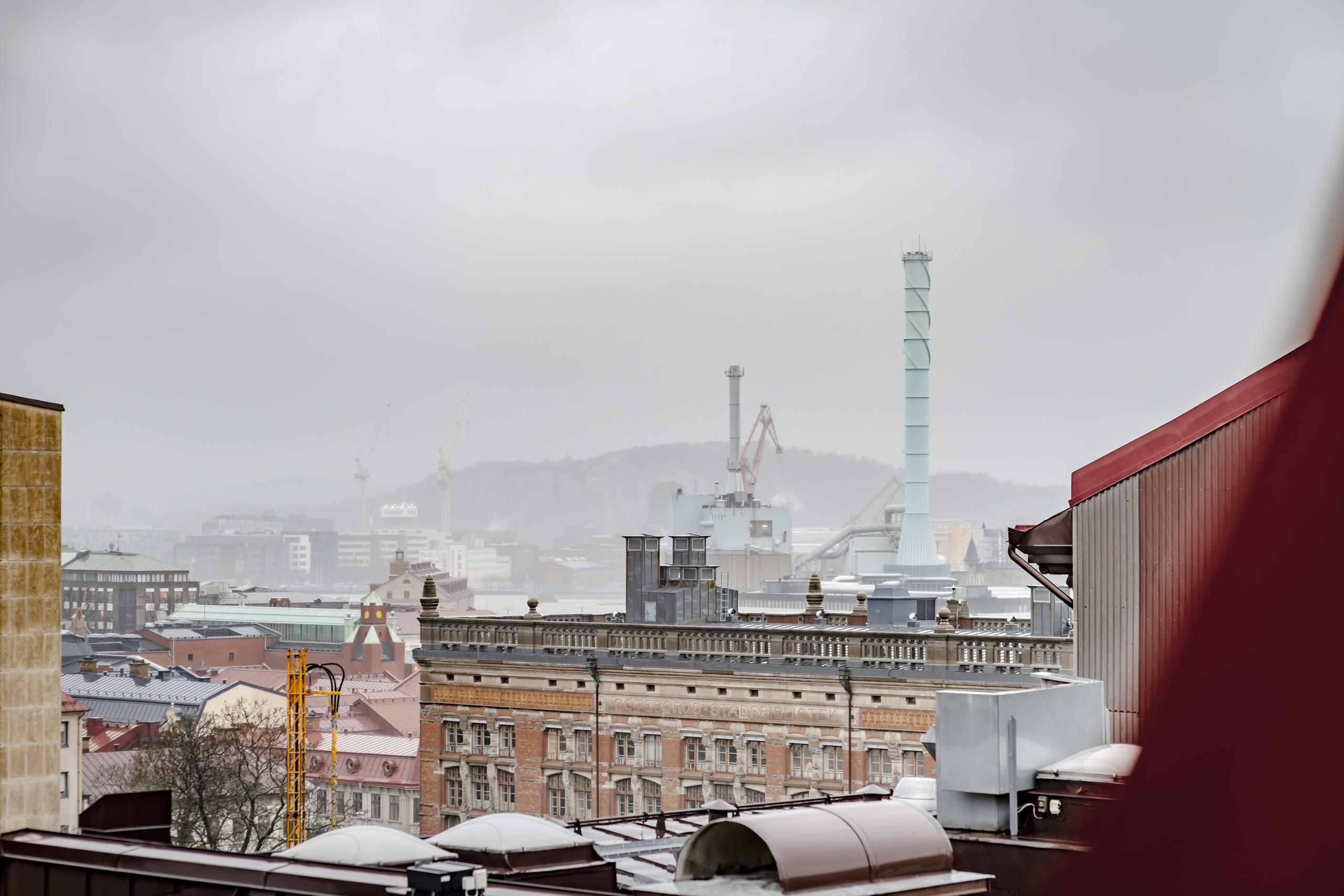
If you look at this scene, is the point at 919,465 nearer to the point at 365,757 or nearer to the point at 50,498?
the point at 365,757

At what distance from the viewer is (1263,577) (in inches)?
44.7

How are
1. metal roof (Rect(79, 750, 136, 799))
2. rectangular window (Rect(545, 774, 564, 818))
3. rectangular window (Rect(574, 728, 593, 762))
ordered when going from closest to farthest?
rectangular window (Rect(574, 728, 593, 762)), rectangular window (Rect(545, 774, 564, 818)), metal roof (Rect(79, 750, 136, 799))

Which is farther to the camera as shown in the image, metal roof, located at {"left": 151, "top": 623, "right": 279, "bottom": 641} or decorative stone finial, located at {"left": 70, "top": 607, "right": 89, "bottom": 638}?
decorative stone finial, located at {"left": 70, "top": 607, "right": 89, "bottom": 638}

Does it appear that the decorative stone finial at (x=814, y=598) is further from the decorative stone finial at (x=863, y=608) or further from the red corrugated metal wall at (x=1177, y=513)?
the red corrugated metal wall at (x=1177, y=513)

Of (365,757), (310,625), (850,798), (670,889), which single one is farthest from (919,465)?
(670,889)

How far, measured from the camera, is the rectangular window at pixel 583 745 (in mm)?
43375

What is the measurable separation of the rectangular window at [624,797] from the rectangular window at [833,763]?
5.73 meters

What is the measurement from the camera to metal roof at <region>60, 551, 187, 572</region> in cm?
19450

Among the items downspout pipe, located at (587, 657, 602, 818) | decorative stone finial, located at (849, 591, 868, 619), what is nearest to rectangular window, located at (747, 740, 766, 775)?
downspout pipe, located at (587, 657, 602, 818)

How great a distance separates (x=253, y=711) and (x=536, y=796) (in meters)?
51.2

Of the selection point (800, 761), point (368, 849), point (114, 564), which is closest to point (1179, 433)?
point (368, 849)

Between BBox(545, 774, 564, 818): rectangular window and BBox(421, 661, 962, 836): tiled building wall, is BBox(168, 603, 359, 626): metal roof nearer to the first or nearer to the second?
BBox(421, 661, 962, 836): tiled building wall

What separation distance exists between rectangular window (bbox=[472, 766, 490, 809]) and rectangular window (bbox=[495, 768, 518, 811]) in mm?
395

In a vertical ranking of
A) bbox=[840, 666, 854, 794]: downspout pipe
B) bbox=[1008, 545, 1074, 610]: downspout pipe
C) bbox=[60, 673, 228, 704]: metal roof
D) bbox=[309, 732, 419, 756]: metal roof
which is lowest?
bbox=[309, 732, 419, 756]: metal roof
